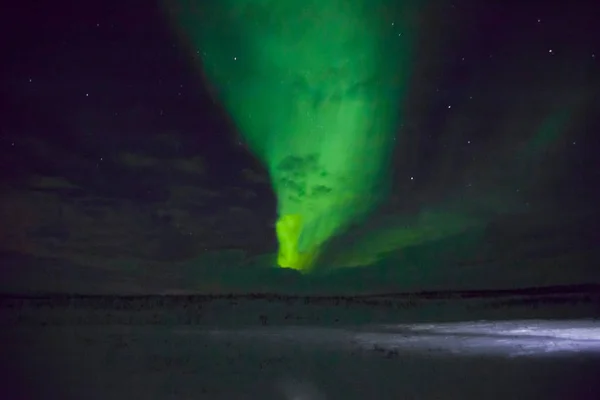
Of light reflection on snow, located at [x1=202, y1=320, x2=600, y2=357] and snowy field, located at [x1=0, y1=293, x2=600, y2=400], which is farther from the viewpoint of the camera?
light reflection on snow, located at [x1=202, y1=320, x2=600, y2=357]

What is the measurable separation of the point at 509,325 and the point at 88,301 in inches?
194

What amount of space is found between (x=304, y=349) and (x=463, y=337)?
1.87 meters

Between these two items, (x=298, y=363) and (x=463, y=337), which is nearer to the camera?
(x=298, y=363)

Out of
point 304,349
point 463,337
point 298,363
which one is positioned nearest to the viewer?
point 298,363

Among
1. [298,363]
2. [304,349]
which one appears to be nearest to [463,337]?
[304,349]

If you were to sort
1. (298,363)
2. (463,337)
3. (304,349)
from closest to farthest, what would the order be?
1. (298,363)
2. (304,349)
3. (463,337)

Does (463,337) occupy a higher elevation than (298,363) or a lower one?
higher

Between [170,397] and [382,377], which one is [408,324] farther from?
[170,397]

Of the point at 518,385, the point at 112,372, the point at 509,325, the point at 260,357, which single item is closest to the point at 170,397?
the point at 112,372

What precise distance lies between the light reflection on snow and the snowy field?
0.01 m

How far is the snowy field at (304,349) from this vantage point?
141 inches

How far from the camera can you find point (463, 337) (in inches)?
236

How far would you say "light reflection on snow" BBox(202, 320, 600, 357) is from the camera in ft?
16.5

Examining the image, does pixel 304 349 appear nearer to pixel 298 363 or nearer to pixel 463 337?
pixel 298 363
